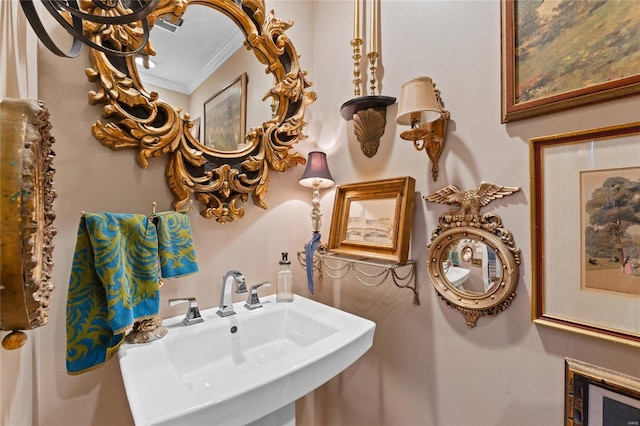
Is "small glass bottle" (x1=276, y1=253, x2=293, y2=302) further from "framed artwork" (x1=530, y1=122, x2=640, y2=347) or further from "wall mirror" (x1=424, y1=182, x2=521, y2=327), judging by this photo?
"framed artwork" (x1=530, y1=122, x2=640, y2=347)

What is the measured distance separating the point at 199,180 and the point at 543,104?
43.5 inches

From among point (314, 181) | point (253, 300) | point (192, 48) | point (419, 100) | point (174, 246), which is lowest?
point (253, 300)

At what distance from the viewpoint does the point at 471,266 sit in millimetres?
876

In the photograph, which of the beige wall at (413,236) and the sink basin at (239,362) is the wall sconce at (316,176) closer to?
the beige wall at (413,236)

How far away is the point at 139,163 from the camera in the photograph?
897 mm

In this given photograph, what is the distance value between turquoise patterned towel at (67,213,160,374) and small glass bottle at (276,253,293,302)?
1.71ft

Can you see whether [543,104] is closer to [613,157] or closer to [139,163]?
[613,157]

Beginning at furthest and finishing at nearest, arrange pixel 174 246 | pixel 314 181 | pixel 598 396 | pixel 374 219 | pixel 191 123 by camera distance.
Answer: pixel 314 181, pixel 374 219, pixel 191 123, pixel 174 246, pixel 598 396

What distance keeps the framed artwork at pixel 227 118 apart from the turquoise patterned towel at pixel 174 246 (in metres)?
0.34

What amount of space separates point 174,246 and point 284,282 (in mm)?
479

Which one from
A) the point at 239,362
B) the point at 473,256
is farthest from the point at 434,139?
the point at 239,362

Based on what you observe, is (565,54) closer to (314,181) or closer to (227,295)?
(314,181)

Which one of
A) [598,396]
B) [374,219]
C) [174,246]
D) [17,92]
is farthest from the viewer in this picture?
[374,219]

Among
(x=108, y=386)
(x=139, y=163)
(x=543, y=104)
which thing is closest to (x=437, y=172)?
(x=543, y=104)
